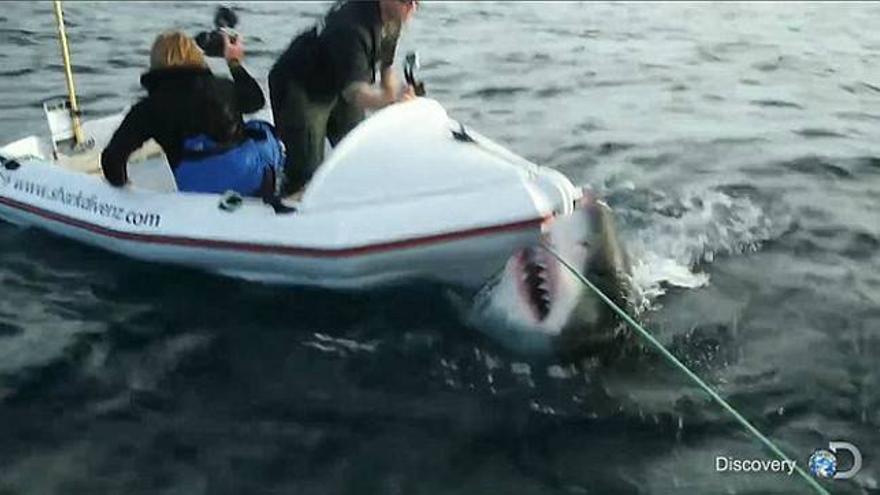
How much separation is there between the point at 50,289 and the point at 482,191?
2468mm

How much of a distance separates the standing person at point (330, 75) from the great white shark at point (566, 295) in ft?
4.39

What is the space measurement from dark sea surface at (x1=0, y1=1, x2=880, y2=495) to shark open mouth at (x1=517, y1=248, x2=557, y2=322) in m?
0.27

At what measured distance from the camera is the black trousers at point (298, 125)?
6215 mm

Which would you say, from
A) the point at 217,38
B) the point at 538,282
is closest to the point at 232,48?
the point at 217,38

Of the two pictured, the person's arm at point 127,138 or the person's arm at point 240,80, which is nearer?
the person's arm at point 127,138

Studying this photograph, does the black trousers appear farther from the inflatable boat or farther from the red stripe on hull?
the red stripe on hull

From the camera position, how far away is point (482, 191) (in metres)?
5.59

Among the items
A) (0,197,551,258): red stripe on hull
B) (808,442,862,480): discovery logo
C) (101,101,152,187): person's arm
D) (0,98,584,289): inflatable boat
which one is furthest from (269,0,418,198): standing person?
(808,442,862,480): discovery logo

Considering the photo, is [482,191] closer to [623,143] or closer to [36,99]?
[623,143]

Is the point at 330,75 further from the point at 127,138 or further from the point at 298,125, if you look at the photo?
the point at 127,138

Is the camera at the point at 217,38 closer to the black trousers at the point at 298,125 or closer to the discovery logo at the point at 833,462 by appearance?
the black trousers at the point at 298,125

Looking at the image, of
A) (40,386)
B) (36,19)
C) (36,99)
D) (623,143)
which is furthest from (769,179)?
(36,19)

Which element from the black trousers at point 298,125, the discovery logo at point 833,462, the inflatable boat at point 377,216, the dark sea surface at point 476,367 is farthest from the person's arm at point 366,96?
the discovery logo at point 833,462

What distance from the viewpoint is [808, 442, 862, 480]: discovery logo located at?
14.9 feet
